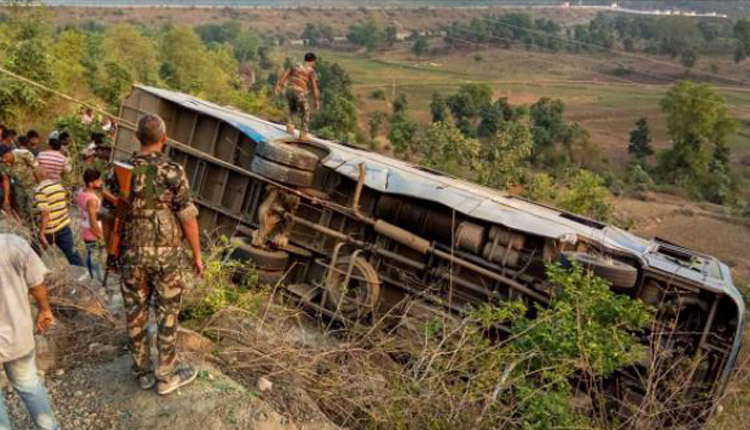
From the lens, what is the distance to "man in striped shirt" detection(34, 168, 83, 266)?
607cm

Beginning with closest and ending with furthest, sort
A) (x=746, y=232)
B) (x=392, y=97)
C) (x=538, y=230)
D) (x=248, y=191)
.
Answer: (x=538, y=230)
(x=248, y=191)
(x=746, y=232)
(x=392, y=97)

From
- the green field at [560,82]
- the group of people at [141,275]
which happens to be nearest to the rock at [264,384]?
the group of people at [141,275]

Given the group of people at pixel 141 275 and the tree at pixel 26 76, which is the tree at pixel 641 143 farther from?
the group of people at pixel 141 275

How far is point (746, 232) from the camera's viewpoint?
930 inches

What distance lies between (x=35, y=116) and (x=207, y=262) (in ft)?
38.3

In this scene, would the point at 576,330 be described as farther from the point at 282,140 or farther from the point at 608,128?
the point at 608,128

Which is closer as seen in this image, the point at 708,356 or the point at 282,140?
the point at 708,356

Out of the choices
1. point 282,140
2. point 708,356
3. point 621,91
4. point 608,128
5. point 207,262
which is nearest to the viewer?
point 207,262

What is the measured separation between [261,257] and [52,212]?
2471 millimetres

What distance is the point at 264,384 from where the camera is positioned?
4.46 metres

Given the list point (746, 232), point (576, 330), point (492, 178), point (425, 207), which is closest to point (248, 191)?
point (425, 207)

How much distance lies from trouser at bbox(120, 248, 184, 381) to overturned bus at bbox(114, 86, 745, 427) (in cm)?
251

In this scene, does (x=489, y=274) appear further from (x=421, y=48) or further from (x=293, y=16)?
(x=293, y=16)

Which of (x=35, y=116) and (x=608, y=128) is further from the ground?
(x=608, y=128)
